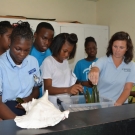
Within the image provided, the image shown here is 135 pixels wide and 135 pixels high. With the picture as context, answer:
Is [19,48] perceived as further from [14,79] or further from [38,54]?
[38,54]

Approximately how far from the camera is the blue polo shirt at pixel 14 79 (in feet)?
3.81

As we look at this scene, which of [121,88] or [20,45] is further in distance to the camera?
[121,88]

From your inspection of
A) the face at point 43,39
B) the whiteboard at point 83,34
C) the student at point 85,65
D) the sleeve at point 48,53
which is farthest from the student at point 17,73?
the whiteboard at point 83,34

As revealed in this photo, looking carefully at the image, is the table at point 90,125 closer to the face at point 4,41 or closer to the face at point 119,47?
the face at point 119,47

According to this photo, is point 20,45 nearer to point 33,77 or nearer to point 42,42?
point 33,77

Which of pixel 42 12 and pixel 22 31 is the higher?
pixel 42 12

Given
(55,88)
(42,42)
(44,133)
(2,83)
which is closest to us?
(44,133)

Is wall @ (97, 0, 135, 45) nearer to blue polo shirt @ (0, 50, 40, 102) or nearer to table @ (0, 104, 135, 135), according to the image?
blue polo shirt @ (0, 50, 40, 102)

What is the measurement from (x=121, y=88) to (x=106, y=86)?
4.4 inches

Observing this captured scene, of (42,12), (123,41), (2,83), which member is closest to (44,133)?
(2,83)

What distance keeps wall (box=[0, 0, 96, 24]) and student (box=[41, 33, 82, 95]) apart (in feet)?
6.02

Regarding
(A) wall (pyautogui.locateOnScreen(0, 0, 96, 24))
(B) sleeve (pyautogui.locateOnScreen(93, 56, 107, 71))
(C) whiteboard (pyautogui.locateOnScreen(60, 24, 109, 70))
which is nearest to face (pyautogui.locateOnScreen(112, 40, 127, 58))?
(B) sleeve (pyautogui.locateOnScreen(93, 56, 107, 71))

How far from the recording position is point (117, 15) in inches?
140

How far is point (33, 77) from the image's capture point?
131 cm
